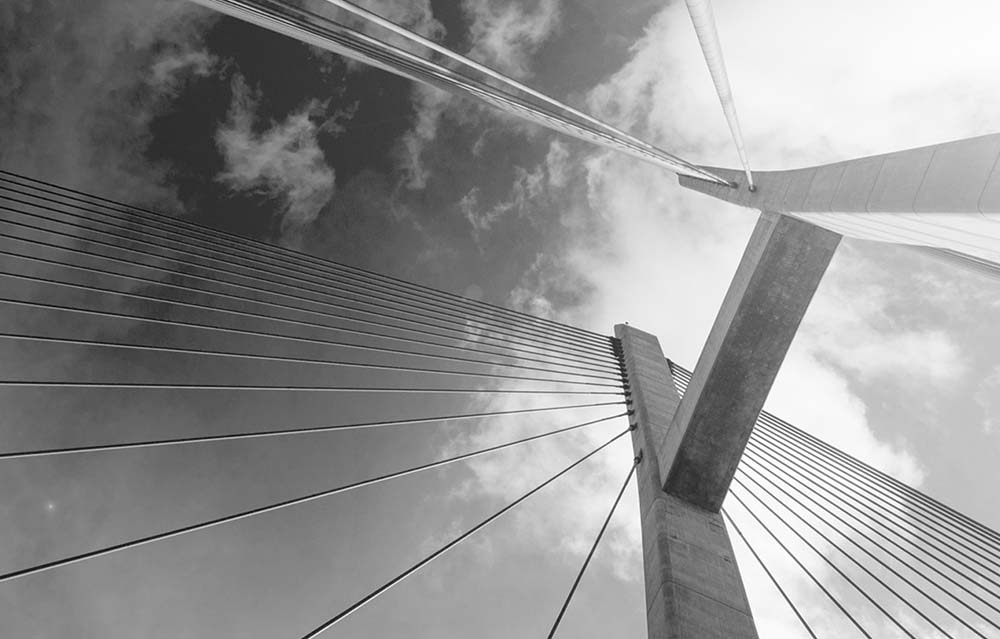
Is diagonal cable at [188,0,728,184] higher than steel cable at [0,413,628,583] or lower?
higher

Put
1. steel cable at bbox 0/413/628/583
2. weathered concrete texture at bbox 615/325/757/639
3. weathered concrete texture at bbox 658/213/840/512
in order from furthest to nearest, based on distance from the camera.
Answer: weathered concrete texture at bbox 658/213/840/512
weathered concrete texture at bbox 615/325/757/639
steel cable at bbox 0/413/628/583

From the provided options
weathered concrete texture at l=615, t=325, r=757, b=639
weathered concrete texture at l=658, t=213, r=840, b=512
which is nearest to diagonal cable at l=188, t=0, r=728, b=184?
weathered concrete texture at l=658, t=213, r=840, b=512

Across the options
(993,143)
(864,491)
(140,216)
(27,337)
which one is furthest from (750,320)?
(140,216)

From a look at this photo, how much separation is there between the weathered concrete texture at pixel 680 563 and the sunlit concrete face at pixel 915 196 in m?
3.97

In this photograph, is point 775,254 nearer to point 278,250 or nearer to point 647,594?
point 647,594

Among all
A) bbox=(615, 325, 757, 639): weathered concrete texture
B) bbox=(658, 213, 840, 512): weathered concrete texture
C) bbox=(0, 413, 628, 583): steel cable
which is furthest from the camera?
bbox=(658, 213, 840, 512): weathered concrete texture

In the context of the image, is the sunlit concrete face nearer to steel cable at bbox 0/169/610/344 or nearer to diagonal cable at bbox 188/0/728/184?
diagonal cable at bbox 188/0/728/184

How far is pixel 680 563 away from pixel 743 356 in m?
3.30

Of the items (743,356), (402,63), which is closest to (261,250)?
(402,63)

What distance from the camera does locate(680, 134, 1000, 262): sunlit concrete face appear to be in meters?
4.10

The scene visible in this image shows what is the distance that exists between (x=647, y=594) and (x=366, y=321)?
5200 mm

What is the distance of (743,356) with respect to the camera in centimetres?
928

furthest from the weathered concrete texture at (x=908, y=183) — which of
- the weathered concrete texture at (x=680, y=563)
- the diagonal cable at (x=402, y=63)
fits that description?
the weathered concrete texture at (x=680, y=563)

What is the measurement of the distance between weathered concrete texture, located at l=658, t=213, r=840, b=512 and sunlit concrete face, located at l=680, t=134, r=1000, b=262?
64cm
